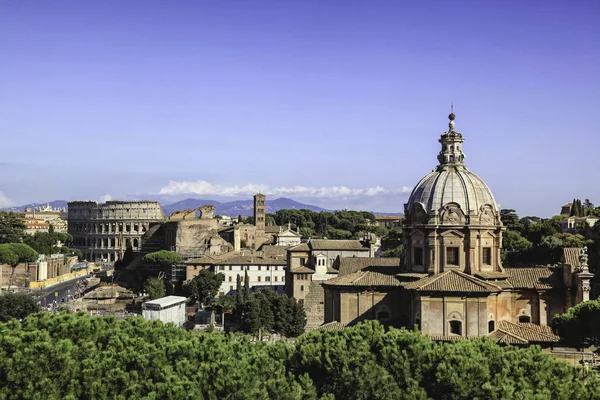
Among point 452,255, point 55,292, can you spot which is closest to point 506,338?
→ point 452,255

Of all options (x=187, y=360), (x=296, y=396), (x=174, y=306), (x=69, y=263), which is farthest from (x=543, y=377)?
(x=69, y=263)

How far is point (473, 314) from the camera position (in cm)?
3353

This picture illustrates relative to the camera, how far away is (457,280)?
3400 cm

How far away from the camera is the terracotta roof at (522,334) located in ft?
108

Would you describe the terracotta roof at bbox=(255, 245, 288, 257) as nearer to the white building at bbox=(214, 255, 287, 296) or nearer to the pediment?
the white building at bbox=(214, 255, 287, 296)

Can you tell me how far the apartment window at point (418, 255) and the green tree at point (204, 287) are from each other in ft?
118

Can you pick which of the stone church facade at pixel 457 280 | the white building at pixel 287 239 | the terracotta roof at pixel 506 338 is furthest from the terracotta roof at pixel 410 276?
the white building at pixel 287 239

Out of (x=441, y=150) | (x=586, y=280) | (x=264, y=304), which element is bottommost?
(x=264, y=304)

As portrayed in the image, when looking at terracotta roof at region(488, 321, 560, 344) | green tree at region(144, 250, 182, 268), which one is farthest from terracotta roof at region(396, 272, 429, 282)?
green tree at region(144, 250, 182, 268)

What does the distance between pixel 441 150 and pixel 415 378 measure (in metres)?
18.1

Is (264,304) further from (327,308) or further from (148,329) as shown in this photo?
(148,329)

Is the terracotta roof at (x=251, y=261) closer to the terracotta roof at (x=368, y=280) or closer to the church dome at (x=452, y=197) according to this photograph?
the terracotta roof at (x=368, y=280)

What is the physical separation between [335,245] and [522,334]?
4613 centimetres

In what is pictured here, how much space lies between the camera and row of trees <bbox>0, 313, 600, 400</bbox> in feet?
72.4
